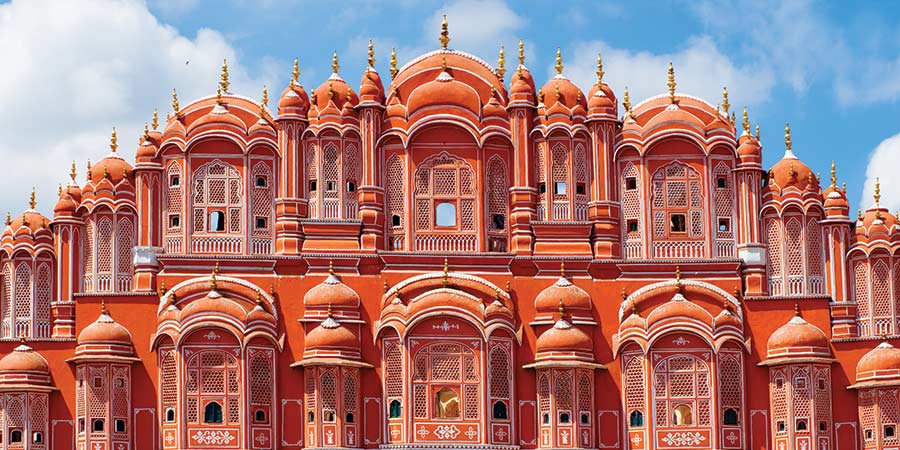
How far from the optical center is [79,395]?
166ft

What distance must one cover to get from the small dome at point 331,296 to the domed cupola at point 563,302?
445 cm

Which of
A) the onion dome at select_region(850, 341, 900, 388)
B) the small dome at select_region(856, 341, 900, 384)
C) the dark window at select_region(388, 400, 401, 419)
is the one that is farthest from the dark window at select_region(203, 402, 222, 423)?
the small dome at select_region(856, 341, 900, 384)

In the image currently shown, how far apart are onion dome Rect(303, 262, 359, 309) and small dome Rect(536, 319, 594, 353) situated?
4581mm

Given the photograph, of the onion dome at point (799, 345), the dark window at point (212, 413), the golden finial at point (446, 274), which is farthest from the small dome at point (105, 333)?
the onion dome at point (799, 345)

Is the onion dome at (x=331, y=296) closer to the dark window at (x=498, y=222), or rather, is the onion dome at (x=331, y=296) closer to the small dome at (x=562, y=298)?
the dark window at (x=498, y=222)

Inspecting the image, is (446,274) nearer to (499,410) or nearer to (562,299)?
(562,299)

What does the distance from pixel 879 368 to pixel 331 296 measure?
43.3 ft

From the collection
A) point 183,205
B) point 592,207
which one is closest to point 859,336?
point 592,207

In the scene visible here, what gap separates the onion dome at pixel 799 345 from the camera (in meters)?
51.0

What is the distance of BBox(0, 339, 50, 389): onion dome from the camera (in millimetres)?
51219

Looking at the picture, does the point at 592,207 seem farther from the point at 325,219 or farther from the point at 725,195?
the point at 325,219

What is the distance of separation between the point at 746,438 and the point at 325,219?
11486 millimetres

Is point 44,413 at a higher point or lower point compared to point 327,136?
lower

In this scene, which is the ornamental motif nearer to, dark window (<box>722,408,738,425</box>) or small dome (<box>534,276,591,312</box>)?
dark window (<box>722,408,738,425</box>)
